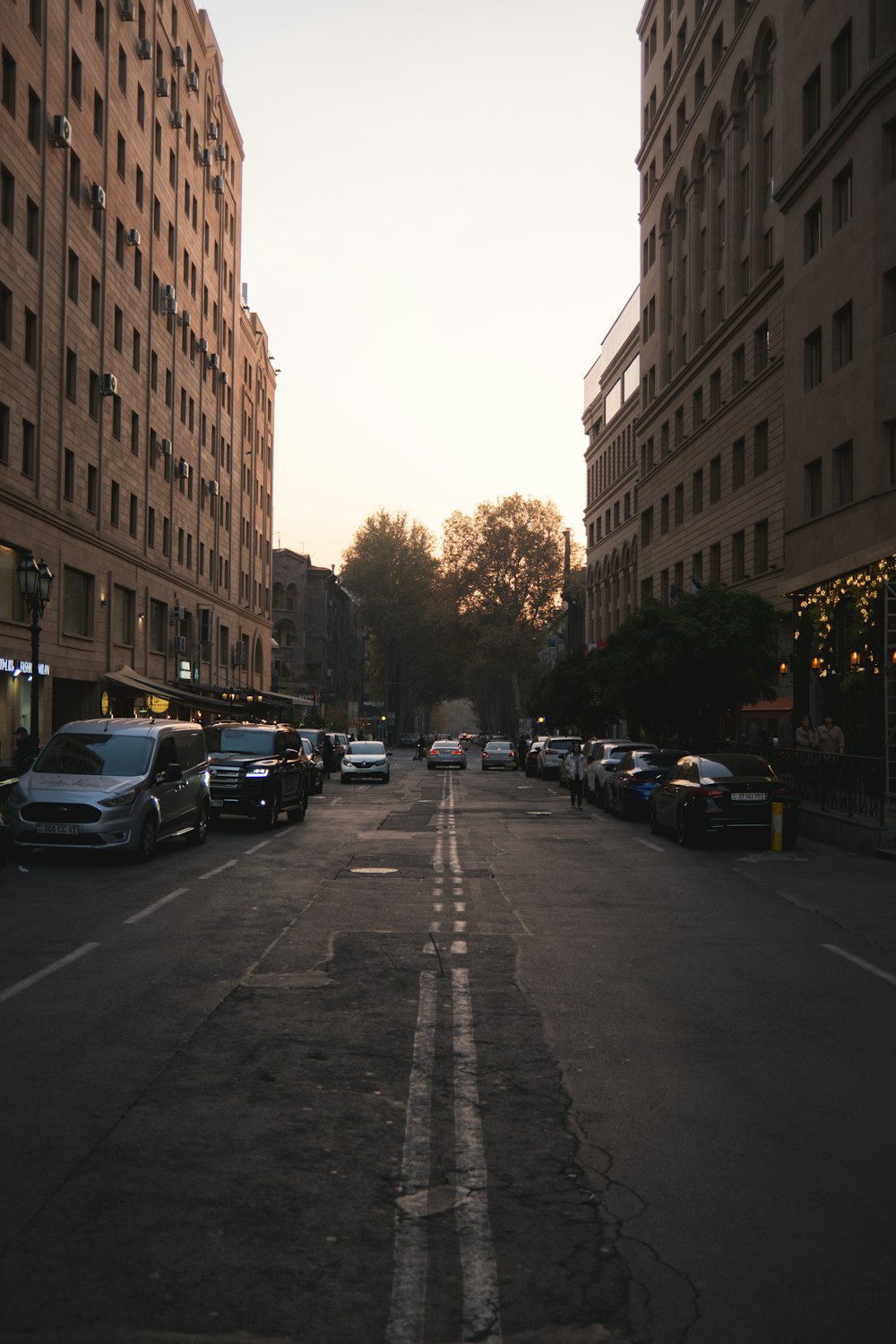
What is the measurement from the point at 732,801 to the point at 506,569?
75.2 m

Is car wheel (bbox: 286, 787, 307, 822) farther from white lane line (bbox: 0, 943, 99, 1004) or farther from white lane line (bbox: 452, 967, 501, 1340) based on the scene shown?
white lane line (bbox: 452, 967, 501, 1340)

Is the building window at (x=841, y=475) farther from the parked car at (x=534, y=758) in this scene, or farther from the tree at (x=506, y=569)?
the tree at (x=506, y=569)

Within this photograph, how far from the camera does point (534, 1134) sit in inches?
220

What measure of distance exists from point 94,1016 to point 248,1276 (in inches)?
159

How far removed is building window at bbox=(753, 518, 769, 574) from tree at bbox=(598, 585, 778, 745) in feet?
17.9

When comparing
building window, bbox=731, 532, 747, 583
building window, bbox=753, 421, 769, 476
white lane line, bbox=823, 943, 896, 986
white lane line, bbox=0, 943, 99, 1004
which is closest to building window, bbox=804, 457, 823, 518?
building window, bbox=753, 421, 769, 476

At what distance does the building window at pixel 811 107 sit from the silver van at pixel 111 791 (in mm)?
24136

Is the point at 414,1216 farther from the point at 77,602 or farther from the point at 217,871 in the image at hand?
the point at 77,602

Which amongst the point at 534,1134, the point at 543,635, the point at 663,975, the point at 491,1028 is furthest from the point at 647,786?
the point at 543,635

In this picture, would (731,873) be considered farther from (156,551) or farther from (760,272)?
(156,551)

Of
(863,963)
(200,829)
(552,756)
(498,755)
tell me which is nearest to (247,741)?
(200,829)

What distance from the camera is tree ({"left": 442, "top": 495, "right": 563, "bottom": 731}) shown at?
93938mm

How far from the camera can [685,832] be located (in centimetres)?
2073

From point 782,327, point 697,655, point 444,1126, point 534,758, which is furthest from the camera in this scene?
point 534,758
